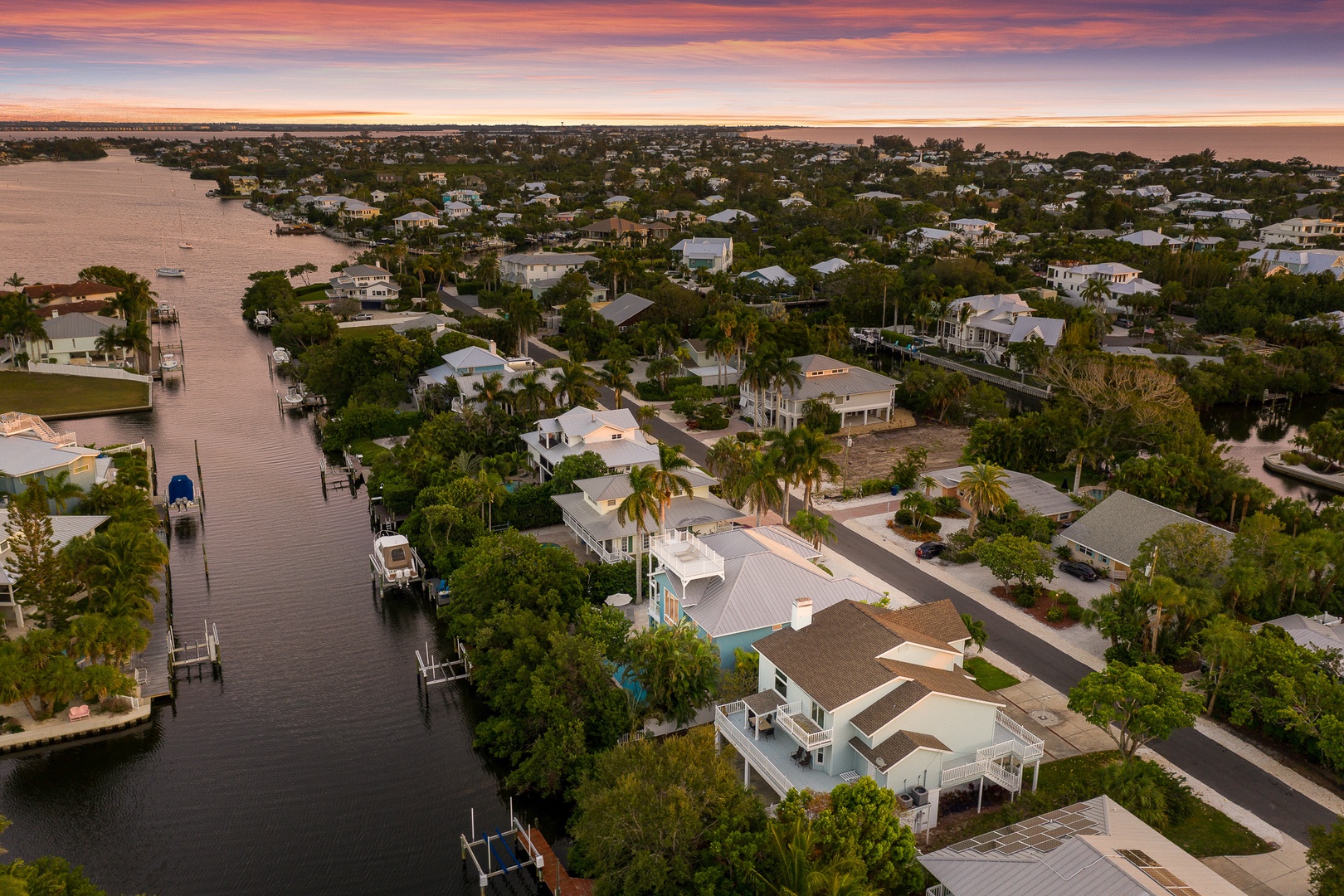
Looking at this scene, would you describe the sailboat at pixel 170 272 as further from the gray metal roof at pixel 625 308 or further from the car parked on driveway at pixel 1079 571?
the car parked on driveway at pixel 1079 571

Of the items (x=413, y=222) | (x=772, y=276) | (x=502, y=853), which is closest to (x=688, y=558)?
(x=502, y=853)

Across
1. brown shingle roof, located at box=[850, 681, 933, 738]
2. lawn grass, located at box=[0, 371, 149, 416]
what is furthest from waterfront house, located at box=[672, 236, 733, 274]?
brown shingle roof, located at box=[850, 681, 933, 738]

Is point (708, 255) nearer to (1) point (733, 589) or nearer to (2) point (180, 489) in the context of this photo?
(2) point (180, 489)

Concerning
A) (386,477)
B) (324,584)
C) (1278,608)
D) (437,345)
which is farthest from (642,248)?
(1278,608)

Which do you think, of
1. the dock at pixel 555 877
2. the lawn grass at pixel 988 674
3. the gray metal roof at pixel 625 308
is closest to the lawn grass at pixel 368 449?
the gray metal roof at pixel 625 308

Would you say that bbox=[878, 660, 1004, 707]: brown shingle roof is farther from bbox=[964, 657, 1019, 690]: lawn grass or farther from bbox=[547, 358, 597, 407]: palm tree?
bbox=[547, 358, 597, 407]: palm tree
